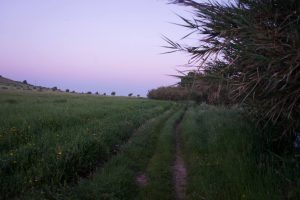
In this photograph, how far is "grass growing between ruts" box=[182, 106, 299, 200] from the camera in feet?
20.0

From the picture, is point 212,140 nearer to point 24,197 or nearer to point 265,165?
point 265,165

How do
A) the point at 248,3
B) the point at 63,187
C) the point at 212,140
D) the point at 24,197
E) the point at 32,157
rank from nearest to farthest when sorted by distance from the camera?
the point at 248,3
the point at 24,197
the point at 63,187
the point at 32,157
the point at 212,140

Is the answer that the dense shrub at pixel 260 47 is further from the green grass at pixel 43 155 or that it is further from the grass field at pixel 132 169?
the green grass at pixel 43 155

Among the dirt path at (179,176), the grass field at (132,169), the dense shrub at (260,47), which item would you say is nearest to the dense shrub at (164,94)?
the dirt path at (179,176)

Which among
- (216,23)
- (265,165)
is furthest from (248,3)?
(265,165)

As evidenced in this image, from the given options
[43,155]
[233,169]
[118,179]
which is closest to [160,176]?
[118,179]

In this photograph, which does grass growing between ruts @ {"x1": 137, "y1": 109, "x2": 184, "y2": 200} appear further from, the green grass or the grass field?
the green grass

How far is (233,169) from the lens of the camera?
24.5ft

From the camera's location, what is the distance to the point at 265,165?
7141mm

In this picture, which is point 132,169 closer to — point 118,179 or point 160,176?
point 160,176

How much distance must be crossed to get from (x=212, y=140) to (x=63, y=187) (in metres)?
5.79

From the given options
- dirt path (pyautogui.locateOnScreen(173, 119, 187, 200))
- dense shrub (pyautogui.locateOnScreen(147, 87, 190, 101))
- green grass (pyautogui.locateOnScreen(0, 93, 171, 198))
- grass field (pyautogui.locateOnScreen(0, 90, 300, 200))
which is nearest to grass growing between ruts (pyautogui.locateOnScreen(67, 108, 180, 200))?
grass field (pyautogui.locateOnScreen(0, 90, 300, 200))

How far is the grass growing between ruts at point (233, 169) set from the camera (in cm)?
611

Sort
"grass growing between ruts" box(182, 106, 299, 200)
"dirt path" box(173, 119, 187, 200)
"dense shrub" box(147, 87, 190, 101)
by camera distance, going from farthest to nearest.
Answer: "dense shrub" box(147, 87, 190, 101) < "dirt path" box(173, 119, 187, 200) < "grass growing between ruts" box(182, 106, 299, 200)
